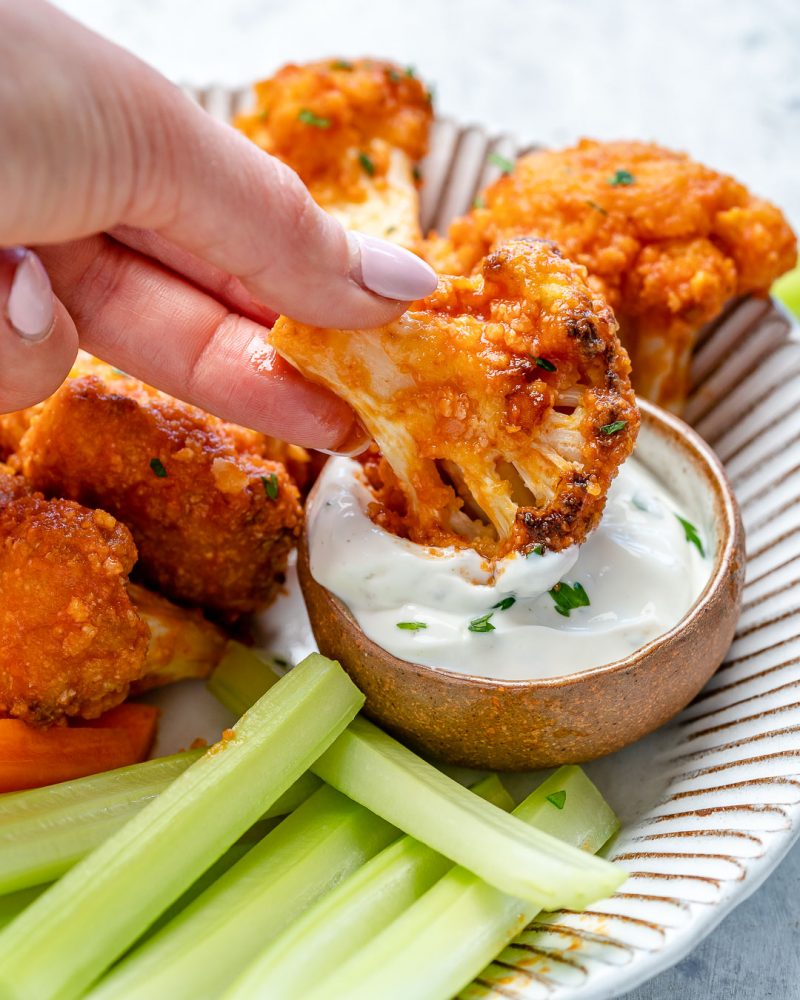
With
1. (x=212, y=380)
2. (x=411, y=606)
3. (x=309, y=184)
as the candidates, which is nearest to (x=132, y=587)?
(x=212, y=380)

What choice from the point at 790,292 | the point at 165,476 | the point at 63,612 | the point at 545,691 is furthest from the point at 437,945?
the point at 790,292

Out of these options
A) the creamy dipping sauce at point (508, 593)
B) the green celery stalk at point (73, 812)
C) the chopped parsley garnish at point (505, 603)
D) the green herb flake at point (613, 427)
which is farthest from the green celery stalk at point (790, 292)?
the green celery stalk at point (73, 812)

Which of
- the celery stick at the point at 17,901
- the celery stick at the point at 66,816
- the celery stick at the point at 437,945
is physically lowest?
the celery stick at the point at 17,901

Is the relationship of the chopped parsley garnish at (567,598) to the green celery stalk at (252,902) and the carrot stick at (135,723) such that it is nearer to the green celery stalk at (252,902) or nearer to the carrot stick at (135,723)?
the green celery stalk at (252,902)

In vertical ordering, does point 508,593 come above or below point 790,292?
below

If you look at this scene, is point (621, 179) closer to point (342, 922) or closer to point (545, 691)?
point (545, 691)

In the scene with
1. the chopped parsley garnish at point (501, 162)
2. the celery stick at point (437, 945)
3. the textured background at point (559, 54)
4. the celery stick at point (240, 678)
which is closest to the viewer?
the celery stick at point (437, 945)

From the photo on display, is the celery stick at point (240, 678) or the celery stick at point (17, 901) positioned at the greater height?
the celery stick at point (240, 678)

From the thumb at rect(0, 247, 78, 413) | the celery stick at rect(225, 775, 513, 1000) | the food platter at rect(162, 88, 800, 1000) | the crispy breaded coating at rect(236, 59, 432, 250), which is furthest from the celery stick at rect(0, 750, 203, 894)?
the crispy breaded coating at rect(236, 59, 432, 250)
